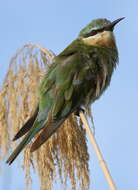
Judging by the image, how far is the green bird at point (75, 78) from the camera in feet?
8.13

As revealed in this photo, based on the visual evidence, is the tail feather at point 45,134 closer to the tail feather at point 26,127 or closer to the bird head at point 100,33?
the tail feather at point 26,127

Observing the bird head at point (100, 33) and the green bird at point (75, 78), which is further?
the bird head at point (100, 33)

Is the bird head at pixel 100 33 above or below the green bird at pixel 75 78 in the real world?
above

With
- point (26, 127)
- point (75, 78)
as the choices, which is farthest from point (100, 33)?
point (26, 127)

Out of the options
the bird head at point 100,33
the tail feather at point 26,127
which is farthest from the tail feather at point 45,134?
the bird head at point 100,33

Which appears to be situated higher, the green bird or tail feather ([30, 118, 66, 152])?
the green bird

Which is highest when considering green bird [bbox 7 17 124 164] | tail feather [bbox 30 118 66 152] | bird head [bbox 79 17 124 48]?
bird head [bbox 79 17 124 48]

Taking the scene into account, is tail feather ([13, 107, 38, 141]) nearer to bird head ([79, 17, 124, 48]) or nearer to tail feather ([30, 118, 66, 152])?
tail feather ([30, 118, 66, 152])

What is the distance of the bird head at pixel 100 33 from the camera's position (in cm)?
310

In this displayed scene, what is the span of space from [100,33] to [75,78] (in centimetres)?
56

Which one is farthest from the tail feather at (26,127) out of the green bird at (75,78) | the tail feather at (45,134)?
the tail feather at (45,134)

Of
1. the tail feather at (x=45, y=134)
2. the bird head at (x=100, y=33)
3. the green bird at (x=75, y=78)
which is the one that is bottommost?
the tail feather at (x=45, y=134)

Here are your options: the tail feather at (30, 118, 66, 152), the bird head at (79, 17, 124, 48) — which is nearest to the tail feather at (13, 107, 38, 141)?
the tail feather at (30, 118, 66, 152)

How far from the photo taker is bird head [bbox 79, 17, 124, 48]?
10.2 feet
